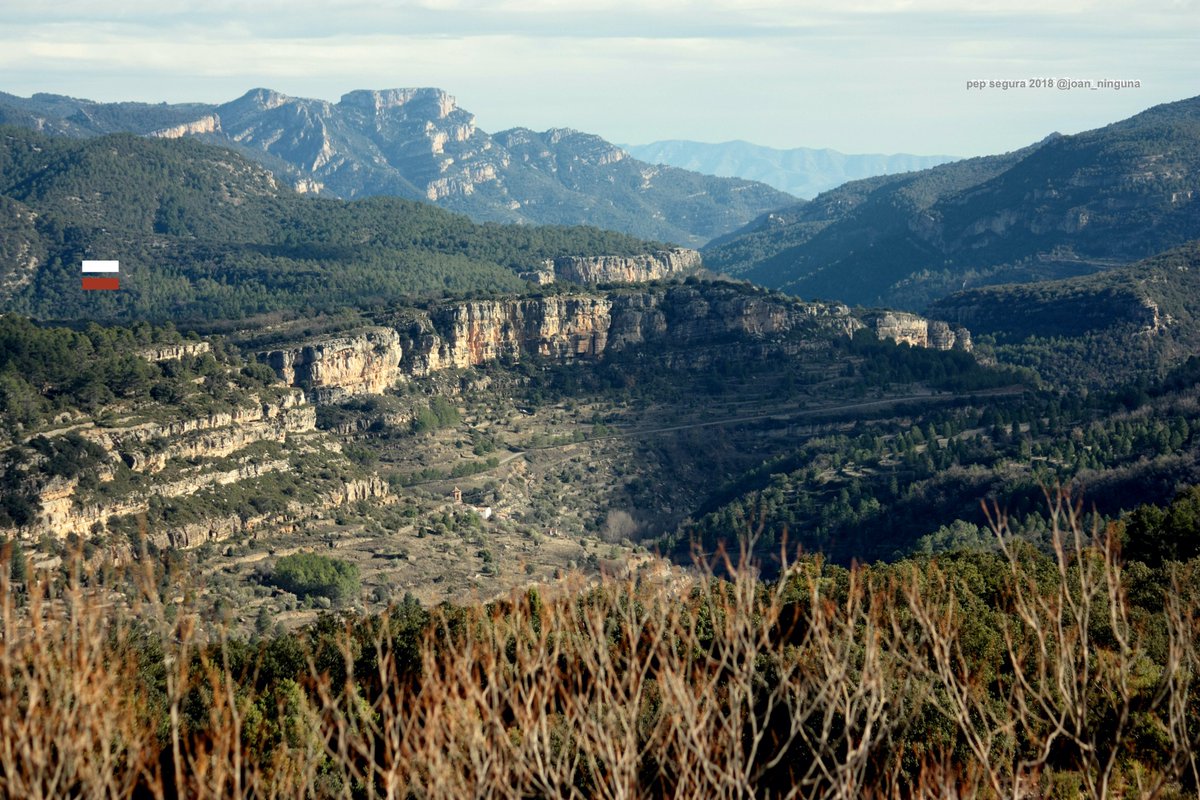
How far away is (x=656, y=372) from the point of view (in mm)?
121062

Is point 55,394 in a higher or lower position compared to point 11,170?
lower

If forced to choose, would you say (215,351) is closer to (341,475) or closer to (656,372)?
(341,475)

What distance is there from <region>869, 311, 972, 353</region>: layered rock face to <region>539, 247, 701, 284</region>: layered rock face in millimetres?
50220

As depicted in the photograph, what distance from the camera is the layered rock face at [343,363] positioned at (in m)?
101

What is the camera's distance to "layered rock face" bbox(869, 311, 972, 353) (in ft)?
421

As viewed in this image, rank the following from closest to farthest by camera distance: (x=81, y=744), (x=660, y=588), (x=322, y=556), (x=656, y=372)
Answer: (x=81, y=744) < (x=660, y=588) < (x=322, y=556) < (x=656, y=372)

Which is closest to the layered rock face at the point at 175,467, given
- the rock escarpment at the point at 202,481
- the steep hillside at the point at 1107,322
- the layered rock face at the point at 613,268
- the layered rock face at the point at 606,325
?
the rock escarpment at the point at 202,481

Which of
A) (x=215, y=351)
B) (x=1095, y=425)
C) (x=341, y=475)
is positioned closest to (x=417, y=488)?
(x=341, y=475)

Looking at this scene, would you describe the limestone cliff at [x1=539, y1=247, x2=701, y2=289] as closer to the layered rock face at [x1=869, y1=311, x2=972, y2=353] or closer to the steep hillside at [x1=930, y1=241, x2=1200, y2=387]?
the steep hillside at [x1=930, y1=241, x2=1200, y2=387]

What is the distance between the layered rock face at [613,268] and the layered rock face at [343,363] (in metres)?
71.3

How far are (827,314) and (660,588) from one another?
103 meters

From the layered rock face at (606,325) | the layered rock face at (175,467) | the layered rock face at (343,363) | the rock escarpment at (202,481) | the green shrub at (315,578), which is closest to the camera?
the layered rock face at (175,467)

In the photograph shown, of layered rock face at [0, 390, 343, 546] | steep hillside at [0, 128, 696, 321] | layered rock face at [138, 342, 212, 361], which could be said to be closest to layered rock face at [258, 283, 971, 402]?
layered rock face at [138, 342, 212, 361]

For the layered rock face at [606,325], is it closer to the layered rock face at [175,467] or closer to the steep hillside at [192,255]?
the steep hillside at [192,255]
